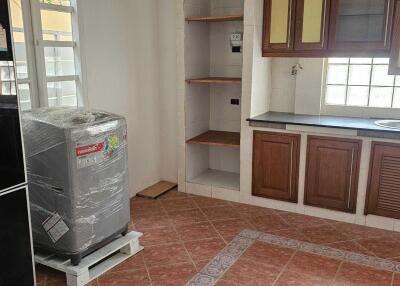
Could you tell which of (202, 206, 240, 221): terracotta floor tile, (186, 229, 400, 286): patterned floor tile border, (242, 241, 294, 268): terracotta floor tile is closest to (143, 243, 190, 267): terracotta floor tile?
(186, 229, 400, 286): patterned floor tile border

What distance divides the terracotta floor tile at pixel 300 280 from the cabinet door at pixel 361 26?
1925mm

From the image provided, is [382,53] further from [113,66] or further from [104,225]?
[104,225]

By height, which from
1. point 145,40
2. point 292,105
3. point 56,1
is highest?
point 56,1

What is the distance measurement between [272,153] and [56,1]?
2.28 metres

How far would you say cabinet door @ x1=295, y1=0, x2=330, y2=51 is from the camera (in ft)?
10.9

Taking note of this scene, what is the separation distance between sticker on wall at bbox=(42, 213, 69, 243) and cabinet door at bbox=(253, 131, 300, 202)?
1.94m

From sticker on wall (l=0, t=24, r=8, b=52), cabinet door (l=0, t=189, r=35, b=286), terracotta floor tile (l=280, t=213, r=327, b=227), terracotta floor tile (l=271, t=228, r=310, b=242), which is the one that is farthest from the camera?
terracotta floor tile (l=280, t=213, r=327, b=227)

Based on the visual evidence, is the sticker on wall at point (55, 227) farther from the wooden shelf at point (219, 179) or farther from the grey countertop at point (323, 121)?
the grey countertop at point (323, 121)

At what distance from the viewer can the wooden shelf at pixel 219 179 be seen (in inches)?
157

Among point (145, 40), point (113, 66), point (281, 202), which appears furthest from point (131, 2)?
point (281, 202)

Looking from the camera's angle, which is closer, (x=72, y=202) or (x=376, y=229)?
(x=72, y=202)

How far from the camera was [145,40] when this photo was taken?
393 centimetres

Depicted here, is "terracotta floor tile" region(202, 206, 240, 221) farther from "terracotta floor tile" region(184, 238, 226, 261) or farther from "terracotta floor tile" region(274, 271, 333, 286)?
"terracotta floor tile" region(274, 271, 333, 286)

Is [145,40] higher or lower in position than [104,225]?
higher
